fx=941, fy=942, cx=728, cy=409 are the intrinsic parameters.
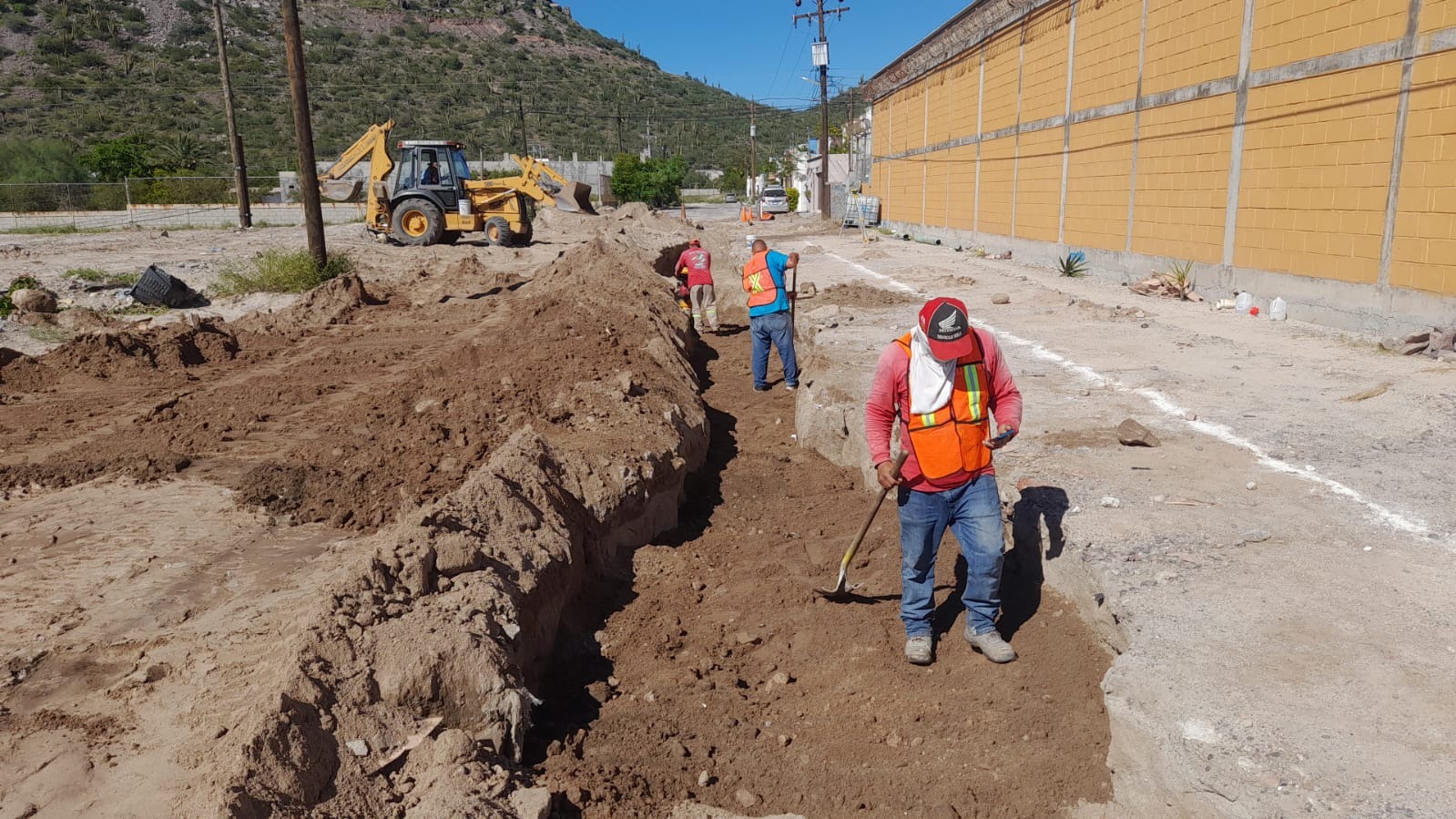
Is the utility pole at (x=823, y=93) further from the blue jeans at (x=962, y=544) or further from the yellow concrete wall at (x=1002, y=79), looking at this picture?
the blue jeans at (x=962, y=544)

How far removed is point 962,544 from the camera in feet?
14.3

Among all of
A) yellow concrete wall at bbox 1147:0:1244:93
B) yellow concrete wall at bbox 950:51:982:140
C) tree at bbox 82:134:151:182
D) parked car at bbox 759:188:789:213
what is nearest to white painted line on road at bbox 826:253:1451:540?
yellow concrete wall at bbox 1147:0:1244:93

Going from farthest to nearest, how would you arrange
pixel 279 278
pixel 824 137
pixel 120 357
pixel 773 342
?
pixel 824 137 < pixel 279 278 < pixel 120 357 < pixel 773 342

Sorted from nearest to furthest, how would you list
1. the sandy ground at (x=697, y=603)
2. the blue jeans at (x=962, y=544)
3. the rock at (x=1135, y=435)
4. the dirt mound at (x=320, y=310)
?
the sandy ground at (x=697, y=603)
the blue jeans at (x=962, y=544)
the rock at (x=1135, y=435)
the dirt mound at (x=320, y=310)

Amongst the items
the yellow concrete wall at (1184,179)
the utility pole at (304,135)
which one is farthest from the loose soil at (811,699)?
the utility pole at (304,135)

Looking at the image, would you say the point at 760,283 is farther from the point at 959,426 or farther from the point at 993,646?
the point at 993,646

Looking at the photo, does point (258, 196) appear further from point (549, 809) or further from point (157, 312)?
point (549, 809)

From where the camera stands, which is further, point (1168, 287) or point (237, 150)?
point (237, 150)

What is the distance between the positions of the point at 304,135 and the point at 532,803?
1611 centimetres

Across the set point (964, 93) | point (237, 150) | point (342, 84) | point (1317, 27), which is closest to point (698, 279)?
point (1317, 27)

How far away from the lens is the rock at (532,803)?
307 centimetres

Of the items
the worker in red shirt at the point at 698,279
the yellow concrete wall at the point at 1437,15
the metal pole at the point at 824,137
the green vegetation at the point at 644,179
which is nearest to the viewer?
the yellow concrete wall at the point at 1437,15

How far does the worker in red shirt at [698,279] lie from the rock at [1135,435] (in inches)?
320

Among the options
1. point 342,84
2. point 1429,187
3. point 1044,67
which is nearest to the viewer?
point 1429,187
